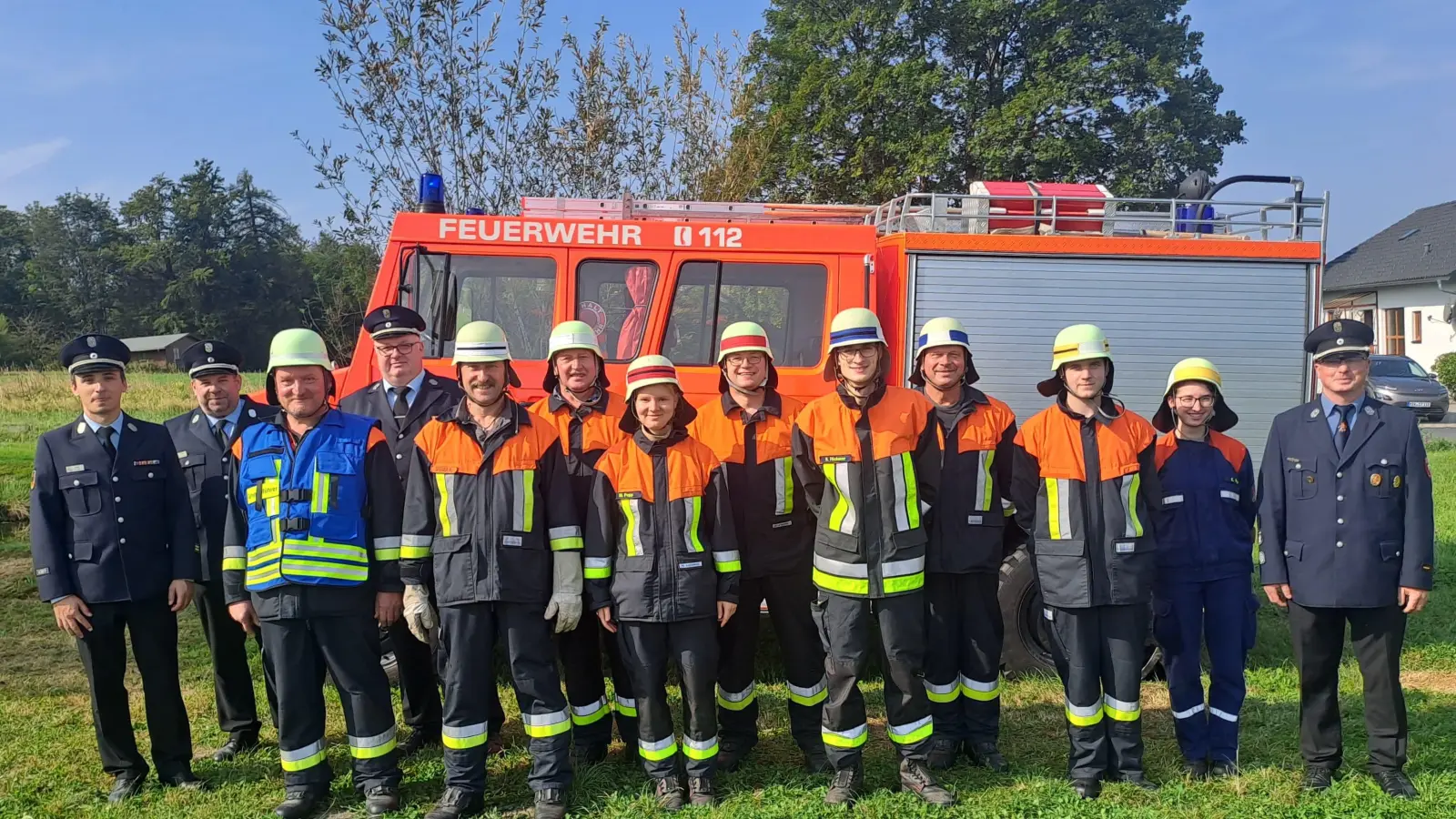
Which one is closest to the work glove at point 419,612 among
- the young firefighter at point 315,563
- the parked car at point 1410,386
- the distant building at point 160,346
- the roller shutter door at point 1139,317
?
the young firefighter at point 315,563

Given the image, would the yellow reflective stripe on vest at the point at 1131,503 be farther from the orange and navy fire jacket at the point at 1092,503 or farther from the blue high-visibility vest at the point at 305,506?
the blue high-visibility vest at the point at 305,506

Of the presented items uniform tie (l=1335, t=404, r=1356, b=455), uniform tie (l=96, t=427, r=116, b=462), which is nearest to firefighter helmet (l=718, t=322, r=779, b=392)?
uniform tie (l=1335, t=404, r=1356, b=455)

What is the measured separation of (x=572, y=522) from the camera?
368 centimetres

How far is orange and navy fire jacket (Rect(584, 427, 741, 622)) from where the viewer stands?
143 inches

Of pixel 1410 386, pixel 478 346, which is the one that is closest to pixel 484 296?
pixel 478 346

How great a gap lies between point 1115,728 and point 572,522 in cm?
237

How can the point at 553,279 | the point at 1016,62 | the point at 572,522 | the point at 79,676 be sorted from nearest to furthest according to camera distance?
the point at 572,522 < the point at 553,279 < the point at 79,676 < the point at 1016,62

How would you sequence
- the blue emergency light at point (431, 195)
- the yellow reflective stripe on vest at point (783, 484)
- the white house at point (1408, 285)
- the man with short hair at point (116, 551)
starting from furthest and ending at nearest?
the white house at point (1408, 285) < the blue emergency light at point (431, 195) < the yellow reflective stripe on vest at point (783, 484) < the man with short hair at point (116, 551)

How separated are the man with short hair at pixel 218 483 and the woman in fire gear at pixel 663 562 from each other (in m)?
1.78

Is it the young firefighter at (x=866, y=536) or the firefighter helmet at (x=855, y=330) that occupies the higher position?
the firefighter helmet at (x=855, y=330)

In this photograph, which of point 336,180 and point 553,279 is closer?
point 553,279

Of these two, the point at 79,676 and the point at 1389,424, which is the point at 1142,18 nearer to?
the point at 1389,424

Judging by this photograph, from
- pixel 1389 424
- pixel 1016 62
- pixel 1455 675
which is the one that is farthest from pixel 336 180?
pixel 1016 62

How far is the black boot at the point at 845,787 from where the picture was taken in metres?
3.73
